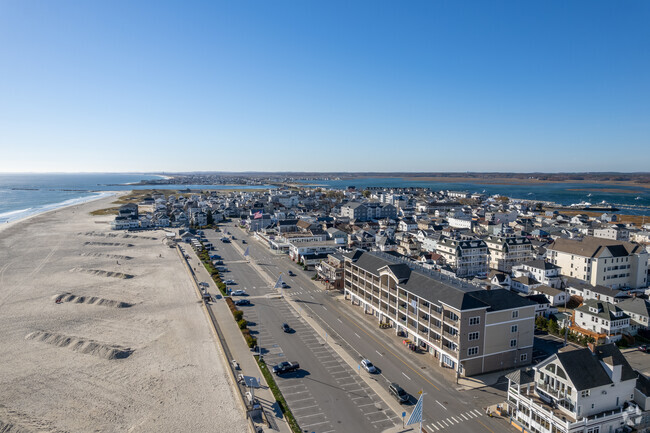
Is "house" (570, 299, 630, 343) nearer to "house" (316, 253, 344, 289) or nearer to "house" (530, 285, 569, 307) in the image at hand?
→ "house" (530, 285, 569, 307)

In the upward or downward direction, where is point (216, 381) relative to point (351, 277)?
downward

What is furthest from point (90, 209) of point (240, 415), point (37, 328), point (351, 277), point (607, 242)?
point (607, 242)

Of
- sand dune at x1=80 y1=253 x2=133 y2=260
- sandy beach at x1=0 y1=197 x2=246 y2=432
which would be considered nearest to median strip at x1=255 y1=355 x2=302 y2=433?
sandy beach at x1=0 y1=197 x2=246 y2=432

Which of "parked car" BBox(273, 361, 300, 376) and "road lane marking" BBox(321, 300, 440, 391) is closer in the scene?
"road lane marking" BBox(321, 300, 440, 391)

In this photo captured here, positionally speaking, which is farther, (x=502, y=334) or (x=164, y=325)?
(x=164, y=325)

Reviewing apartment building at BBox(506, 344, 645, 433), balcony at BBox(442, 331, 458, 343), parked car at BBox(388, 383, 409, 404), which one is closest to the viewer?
apartment building at BBox(506, 344, 645, 433)

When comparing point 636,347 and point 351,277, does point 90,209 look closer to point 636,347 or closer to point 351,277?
point 351,277

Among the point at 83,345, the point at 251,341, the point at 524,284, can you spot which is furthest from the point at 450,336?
the point at 83,345
